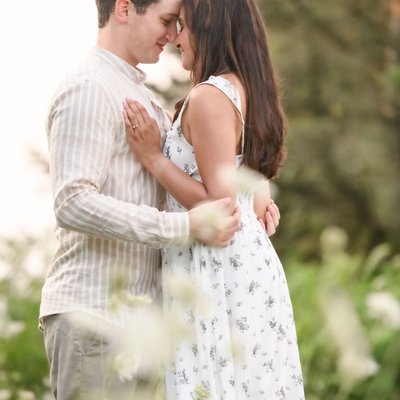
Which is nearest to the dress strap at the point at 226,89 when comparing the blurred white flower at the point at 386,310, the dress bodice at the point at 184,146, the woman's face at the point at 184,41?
the dress bodice at the point at 184,146

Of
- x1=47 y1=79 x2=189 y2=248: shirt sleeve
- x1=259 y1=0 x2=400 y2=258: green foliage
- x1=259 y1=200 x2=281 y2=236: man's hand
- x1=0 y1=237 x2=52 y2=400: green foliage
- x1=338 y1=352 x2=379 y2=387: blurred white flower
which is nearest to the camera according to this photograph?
x1=338 y1=352 x2=379 y2=387: blurred white flower

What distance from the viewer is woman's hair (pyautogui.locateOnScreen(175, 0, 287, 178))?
2973mm

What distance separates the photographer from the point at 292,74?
31.2 ft

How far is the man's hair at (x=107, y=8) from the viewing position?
295 centimetres

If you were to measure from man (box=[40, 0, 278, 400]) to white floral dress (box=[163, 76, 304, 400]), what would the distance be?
0.09m

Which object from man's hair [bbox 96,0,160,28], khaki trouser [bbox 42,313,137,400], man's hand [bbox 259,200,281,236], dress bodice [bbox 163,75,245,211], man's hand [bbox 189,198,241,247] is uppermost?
man's hair [bbox 96,0,160,28]

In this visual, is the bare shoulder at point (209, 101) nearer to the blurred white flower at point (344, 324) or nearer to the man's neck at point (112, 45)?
the man's neck at point (112, 45)

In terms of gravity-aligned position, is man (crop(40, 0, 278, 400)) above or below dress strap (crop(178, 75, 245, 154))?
below

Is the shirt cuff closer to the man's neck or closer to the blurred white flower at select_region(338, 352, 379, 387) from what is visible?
the man's neck

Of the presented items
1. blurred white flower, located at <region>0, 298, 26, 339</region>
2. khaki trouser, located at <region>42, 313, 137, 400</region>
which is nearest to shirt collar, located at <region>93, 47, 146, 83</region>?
khaki trouser, located at <region>42, 313, 137, 400</region>

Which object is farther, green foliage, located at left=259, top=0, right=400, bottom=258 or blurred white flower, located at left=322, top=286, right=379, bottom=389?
green foliage, located at left=259, top=0, right=400, bottom=258

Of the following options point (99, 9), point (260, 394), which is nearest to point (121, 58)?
point (99, 9)

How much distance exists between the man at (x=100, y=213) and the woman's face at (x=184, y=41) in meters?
0.02

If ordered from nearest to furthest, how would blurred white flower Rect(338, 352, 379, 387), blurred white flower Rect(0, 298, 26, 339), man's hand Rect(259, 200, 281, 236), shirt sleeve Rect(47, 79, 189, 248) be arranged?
blurred white flower Rect(338, 352, 379, 387) < shirt sleeve Rect(47, 79, 189, 248) < man's hand Rect(259, 200, 281, 236) < blurred white flower Rect(0, 298, 26, 339)
